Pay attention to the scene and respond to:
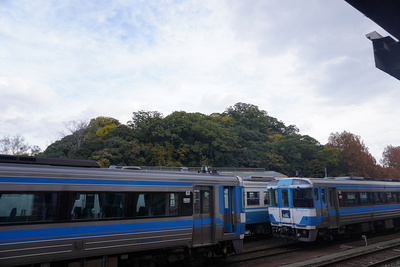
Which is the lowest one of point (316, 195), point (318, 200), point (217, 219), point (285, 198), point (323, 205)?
point (217, 219)

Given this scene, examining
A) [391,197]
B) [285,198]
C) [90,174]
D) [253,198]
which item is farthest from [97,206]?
[391,197]

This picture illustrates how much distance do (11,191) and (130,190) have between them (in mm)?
2847

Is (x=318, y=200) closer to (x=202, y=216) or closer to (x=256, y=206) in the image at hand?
(x=256, y=206)

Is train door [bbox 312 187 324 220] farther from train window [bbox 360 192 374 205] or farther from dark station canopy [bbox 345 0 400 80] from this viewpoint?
dark station canopy [bbox 345 0 400 80]

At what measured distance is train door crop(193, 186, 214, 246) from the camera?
9.12 meters

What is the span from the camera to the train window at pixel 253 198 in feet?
53.8

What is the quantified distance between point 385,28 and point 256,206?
13.6 metres

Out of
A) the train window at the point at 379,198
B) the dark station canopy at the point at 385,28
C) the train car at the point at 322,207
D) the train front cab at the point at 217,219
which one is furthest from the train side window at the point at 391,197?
→ the dark station canopy at the point at 385,28

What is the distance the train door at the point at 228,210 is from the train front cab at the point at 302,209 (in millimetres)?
4428

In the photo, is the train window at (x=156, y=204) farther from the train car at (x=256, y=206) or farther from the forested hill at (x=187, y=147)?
the forested hill at (x=187, y=147)

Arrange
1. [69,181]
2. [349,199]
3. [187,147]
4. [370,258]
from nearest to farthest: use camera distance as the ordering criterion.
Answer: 1. [69,181]
2. [370,258]
3. [349,199]
4. [187,147]

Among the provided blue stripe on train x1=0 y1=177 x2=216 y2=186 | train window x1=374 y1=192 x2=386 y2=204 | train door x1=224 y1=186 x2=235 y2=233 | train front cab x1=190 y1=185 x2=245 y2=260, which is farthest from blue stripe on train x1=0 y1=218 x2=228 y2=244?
train window x1=374 y1=192 x2=386 y2=204

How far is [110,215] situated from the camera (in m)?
7.56

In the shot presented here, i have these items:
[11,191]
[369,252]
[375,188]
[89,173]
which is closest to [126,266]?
[89,173]
